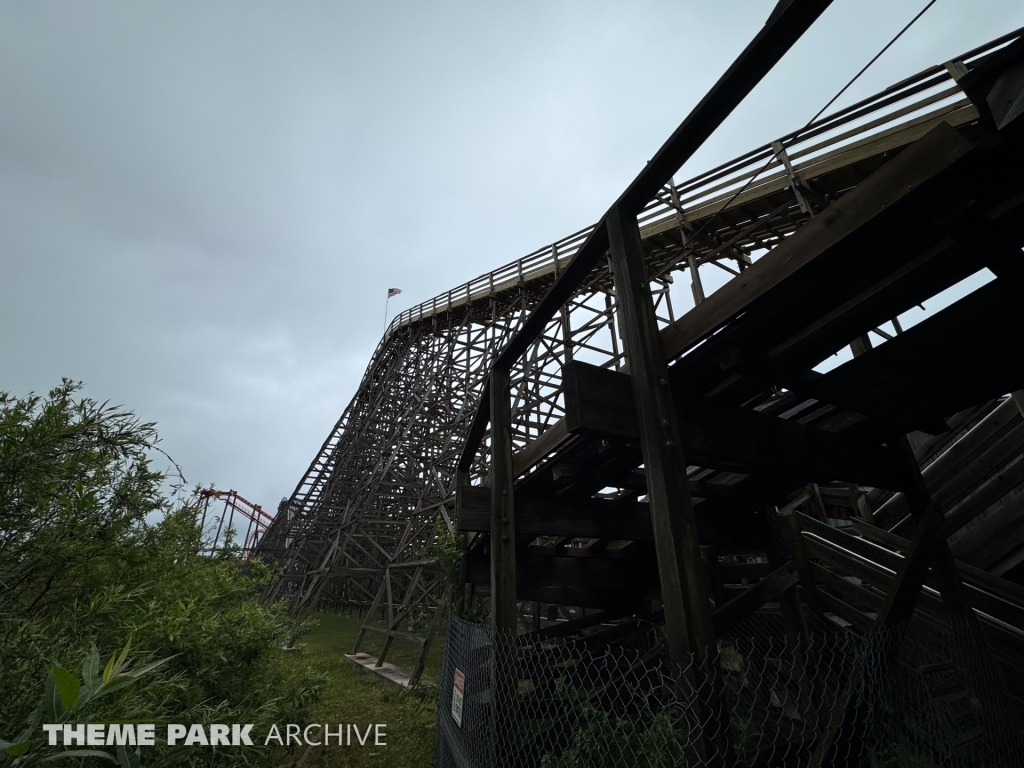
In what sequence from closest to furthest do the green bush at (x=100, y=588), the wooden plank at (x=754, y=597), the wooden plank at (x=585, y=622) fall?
1. the green bush at (x=100, y=588)
2. the wooden plank at (x=754, y=597)
3. the wooden plank at (x=585, y=622)

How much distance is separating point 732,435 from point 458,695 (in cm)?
243

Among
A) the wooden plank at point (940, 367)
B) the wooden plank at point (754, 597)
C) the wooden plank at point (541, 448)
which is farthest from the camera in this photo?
the wooden plank at point (754, 597)

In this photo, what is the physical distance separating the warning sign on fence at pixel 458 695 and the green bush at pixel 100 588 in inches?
40.7

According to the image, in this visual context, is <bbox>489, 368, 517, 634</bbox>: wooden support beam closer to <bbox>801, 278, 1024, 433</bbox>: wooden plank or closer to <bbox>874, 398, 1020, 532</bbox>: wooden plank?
<bbox>801, 278, 1024, 433</bbox>: wooden plank

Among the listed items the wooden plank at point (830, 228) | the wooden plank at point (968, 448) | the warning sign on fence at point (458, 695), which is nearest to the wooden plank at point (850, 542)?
the wooden plank at point (968, 448)

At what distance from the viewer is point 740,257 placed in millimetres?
8406

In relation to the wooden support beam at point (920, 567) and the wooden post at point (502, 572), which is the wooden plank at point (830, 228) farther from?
the wooden support beam at point (920, 567)

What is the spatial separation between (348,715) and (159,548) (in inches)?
163

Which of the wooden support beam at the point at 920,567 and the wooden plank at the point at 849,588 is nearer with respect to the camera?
the wooden support beam at the point at 920,567

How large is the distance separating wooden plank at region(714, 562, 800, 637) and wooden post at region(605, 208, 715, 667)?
128 centimetres

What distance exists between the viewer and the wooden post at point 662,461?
1.68m

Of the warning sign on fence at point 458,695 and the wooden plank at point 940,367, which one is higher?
the wooden plank at point 940,367

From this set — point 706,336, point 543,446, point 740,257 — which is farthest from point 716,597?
point 740,257

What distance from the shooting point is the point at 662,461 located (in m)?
1.90
